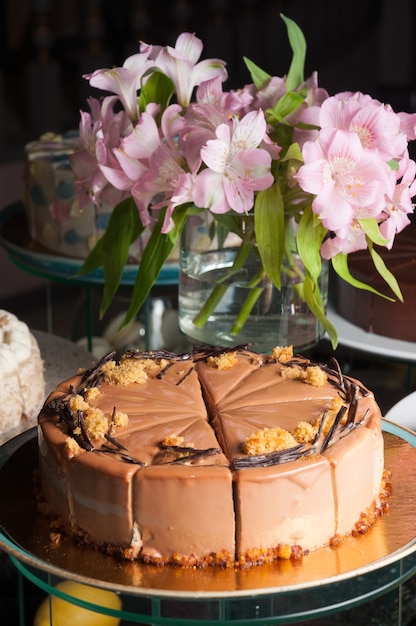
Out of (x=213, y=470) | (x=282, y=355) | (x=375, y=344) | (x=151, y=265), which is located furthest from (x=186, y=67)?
(x=213, y=470)

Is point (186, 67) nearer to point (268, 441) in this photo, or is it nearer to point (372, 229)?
point (372, 229)

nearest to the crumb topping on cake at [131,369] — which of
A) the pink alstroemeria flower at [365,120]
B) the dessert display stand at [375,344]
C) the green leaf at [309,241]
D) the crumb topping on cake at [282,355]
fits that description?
the crumb topping on cake at [282,355]

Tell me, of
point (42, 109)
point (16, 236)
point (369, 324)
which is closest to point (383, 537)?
point (369, 324)

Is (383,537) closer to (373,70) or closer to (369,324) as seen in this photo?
(369,324)

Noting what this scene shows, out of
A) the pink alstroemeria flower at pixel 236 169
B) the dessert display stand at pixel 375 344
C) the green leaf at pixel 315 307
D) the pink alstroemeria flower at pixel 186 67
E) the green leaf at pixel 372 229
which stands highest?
the pink alstroemeria flower at pixel 186 67

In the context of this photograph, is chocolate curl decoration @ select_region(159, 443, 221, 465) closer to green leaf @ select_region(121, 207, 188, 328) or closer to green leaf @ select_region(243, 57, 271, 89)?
green leaf @ select_region(121, 207, 188, 328)

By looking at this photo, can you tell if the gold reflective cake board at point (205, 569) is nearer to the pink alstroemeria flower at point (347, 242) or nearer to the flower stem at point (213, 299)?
the pink alstroemeria flower at point (347, 242)

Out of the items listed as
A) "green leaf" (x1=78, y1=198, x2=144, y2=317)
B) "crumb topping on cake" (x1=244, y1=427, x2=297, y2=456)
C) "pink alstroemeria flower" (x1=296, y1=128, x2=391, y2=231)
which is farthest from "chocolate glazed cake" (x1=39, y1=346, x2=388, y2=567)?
"green leaf" (x1=78, y1=198, x2=144, y2=317)
